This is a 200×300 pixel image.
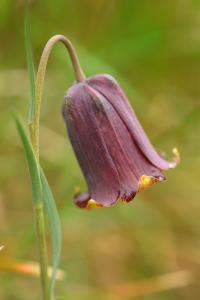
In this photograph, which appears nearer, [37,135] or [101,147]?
[37,135]

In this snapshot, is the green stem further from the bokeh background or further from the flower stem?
the bokeh background

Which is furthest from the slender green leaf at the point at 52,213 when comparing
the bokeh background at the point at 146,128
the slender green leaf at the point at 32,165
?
the bokeh background at the point at 146,128

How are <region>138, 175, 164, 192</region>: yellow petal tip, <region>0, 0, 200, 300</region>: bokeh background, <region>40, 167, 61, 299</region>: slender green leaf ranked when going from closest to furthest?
<region>40, 167, 61, 299</region>: slender green leaf, <region>138, 175, 164, 192</region>: yellow petal tip, <region>0, 0, 200, 300</region>: bokeh background

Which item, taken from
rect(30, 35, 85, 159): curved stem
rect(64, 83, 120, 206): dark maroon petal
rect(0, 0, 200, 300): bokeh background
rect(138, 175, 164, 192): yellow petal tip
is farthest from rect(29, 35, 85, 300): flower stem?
rect(0, 0, 200, 300): bokeh background

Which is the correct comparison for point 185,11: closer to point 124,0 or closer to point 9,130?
point 124,0

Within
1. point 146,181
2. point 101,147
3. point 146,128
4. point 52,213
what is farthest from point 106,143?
point 146,128

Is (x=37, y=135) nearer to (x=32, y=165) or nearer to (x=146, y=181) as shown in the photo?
(x=32, y=165)
